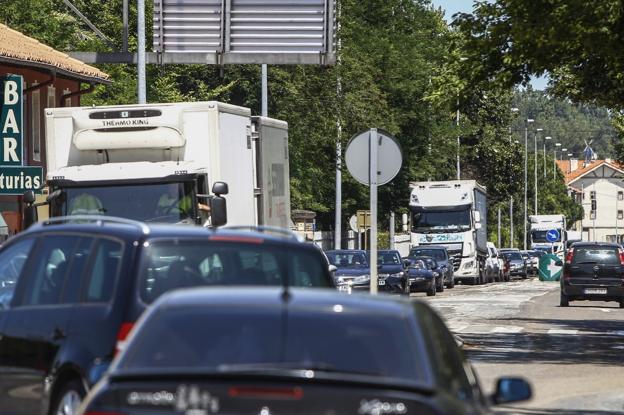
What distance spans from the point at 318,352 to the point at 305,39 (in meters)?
22.3

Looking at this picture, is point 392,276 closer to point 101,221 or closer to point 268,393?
point 101,221

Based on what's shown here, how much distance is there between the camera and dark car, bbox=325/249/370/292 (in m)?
36.1

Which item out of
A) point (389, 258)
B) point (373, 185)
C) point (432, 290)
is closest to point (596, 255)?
point (389, 258)

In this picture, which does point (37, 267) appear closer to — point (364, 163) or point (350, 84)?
point (364, 163)

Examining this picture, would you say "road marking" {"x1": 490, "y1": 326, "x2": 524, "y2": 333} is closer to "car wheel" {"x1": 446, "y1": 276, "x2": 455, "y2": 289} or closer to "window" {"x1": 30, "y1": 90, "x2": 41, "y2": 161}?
"window" {"x1": 30, "y1": 90, "x2": 41, "y2": 161}

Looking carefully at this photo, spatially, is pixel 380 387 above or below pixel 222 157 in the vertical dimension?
below

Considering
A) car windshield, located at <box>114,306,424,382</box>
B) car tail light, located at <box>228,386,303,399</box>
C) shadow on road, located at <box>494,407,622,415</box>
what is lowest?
shadow on road, located at <box>494,407,622,415</box>

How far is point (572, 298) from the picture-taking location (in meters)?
40.2

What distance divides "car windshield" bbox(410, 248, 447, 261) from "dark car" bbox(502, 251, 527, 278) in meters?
25.4

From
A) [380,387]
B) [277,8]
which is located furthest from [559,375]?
[380,387]

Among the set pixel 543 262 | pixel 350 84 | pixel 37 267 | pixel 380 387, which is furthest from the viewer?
pixel 543 262

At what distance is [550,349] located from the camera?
23672 millimetres

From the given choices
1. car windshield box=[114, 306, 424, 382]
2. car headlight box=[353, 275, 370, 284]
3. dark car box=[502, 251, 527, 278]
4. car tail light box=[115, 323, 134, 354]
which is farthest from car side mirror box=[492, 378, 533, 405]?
dark car box=[502, 251, 527, 278]

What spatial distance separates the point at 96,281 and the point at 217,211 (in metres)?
7.87
